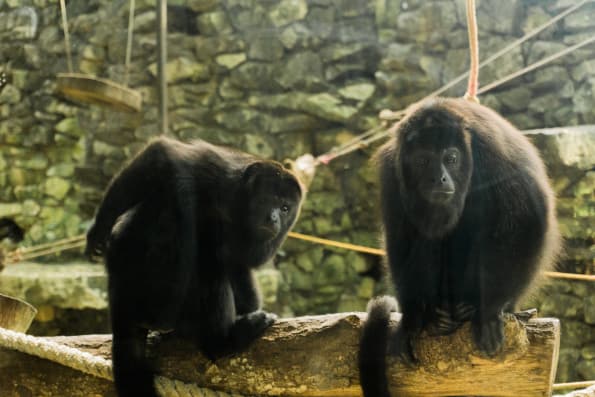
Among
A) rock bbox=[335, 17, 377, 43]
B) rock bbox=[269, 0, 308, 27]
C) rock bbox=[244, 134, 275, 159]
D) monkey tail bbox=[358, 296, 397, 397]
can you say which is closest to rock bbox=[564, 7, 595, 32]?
rock bbox=[335, 17, 377, 43]

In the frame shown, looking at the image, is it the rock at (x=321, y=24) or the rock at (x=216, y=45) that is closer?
the rock at (x=321, y=24)

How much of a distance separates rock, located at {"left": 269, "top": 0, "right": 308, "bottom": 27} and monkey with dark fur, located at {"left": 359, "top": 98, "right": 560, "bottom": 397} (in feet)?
17.7

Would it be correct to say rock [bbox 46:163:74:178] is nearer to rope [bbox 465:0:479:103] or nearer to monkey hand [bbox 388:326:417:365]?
rope [bbox 465:0:479:103]

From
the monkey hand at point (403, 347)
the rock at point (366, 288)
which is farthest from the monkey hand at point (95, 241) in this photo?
the rock at point (366, 288)

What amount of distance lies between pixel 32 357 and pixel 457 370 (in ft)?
5.68

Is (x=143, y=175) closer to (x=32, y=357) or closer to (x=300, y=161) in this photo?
(x=32, y=357)

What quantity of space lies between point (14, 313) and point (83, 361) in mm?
792

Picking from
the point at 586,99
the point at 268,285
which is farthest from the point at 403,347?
the point at 586,99

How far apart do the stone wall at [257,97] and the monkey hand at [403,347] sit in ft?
17.0

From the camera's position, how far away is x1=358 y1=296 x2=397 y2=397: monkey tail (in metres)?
2.42

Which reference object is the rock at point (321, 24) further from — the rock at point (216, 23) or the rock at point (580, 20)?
the rock at point (580, 20)

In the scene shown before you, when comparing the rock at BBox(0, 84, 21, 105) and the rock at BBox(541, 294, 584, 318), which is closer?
the rock at BBox(541, 294, 584, 318)

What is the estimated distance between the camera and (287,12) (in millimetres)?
8062

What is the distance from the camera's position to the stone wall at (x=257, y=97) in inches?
310
